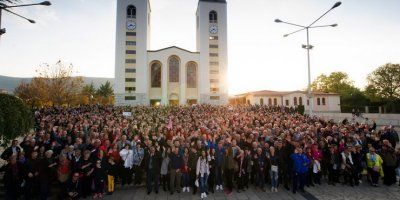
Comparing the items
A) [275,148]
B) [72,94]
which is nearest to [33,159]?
[275,148]

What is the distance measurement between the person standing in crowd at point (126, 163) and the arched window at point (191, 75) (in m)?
52.0

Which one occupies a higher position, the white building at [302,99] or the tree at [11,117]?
the white building at [302,99]

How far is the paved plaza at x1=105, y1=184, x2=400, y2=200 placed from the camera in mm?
8781

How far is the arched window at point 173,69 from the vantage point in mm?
61188

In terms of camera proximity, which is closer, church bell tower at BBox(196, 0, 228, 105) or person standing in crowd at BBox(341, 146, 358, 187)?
person standing in crowd at BBox(341, 146, 358, 187)

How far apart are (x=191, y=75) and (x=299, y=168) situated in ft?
176

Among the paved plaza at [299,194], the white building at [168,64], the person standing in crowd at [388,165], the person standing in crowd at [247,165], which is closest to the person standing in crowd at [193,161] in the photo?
the paved plaza at [299,194]

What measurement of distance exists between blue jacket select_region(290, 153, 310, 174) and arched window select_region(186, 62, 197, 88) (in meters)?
52.9

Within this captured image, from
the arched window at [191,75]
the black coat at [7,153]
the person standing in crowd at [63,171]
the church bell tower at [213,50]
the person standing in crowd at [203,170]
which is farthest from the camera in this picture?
the arched window at [191,75]

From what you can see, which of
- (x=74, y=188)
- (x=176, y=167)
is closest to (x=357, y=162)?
(x=176, y=167)

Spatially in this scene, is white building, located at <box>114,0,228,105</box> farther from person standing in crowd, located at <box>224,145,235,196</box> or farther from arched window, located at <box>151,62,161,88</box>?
person standing in crowd, located at <box>224,145,235,196</box>

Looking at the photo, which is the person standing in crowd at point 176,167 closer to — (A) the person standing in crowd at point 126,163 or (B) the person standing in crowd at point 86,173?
(A) the person standing in crowd at point 126,163

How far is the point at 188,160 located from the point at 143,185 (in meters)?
2.38

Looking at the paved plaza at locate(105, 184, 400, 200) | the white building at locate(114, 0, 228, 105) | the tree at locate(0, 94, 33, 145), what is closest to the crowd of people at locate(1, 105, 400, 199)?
the paved plaza at locate(105, 184, 400, 200)
